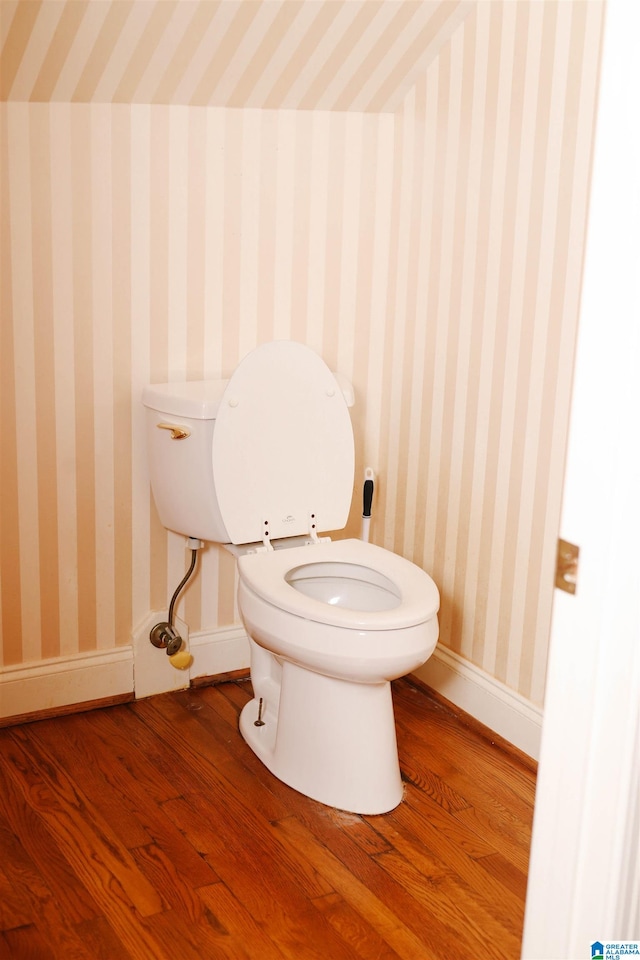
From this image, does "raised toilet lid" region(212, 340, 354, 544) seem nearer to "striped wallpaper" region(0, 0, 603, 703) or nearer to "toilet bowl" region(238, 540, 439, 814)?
"toilet bowl" region(238, 540, 439, 814)

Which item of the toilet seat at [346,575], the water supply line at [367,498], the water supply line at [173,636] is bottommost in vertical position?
the water supply line at [173,636]

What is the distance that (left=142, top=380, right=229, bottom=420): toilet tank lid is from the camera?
7.33ft

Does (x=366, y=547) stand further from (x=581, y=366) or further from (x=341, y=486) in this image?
(x=581, y=366)

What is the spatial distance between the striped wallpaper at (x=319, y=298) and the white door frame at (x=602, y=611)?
3.76 feet

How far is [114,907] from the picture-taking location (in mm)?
1771

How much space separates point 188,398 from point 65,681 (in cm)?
79

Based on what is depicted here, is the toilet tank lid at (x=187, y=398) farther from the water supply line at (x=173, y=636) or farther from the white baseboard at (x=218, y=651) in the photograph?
the white baseboard at (x=218, y=651)

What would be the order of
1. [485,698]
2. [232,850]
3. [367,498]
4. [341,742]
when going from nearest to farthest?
1. [232,850]
2. [341,742]
3. [485,698]
4. [367,498]


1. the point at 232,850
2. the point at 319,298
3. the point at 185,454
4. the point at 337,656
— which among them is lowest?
the point at 232,850

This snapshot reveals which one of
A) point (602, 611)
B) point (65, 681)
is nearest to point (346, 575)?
point (65, 681)

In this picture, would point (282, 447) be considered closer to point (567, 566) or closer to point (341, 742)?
point (341, 742)

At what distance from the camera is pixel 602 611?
1.00 m

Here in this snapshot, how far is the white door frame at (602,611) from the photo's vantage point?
36.7 inches

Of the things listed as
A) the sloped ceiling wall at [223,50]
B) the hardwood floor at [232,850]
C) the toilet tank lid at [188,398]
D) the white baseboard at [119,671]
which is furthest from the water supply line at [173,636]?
the sloped ceiling wall at [223,50]
